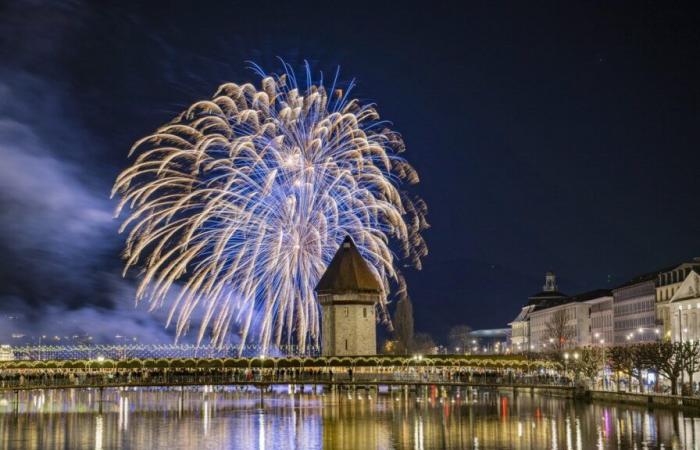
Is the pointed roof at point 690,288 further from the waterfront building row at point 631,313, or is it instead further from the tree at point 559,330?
the tree at point 559,330

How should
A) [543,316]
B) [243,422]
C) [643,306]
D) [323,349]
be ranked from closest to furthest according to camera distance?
1. [243,422]
2. [323,349]
3. [643,306]
4. [543,316]

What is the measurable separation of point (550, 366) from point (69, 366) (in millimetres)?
48170

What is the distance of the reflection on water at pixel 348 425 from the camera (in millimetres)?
46906

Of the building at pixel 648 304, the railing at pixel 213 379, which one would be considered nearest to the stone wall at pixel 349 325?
the railing at pixel 213 379

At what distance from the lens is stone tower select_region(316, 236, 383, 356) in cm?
9344

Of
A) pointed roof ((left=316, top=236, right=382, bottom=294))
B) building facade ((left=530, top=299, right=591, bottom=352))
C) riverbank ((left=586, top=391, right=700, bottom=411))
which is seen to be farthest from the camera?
building facade ((left=530, top=299, right=591, bottom=352))

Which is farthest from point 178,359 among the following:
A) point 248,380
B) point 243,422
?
point 243,422

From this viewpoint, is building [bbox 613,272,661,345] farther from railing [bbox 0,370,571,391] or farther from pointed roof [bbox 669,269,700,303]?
railing [bbox 0,370,571,391]

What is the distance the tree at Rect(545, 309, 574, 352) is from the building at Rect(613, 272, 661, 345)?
360 inches

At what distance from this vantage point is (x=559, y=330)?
139 meters

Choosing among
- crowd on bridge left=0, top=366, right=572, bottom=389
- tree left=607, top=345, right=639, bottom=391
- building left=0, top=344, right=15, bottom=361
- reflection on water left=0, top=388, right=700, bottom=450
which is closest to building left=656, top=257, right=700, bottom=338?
crowd on bridge left=0, top=366, right=572, bottom=389

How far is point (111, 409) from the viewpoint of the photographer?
72.9 m

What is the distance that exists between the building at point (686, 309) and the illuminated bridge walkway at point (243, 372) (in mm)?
12482

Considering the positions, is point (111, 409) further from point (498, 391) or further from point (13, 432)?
point (498, 391)
